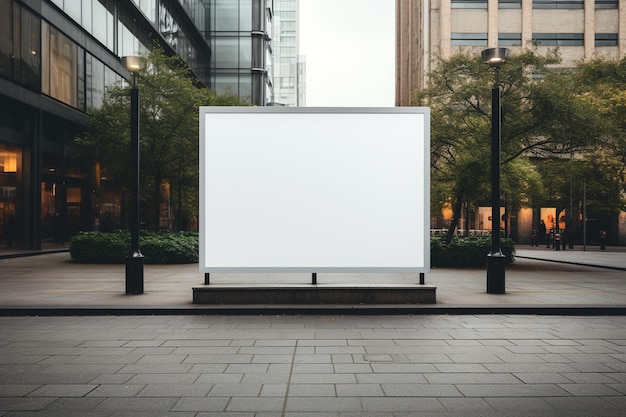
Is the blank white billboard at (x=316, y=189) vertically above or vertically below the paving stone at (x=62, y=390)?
above

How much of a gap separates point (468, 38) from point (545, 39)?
7.15 meters

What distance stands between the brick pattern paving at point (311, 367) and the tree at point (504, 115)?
404 inches

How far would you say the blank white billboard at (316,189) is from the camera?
31.4ft

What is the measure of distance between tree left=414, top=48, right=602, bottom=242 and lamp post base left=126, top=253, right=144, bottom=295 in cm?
1174

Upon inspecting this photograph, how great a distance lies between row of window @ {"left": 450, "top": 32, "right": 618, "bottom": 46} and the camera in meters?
45.7

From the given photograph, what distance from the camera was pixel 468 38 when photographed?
4644 centimetres

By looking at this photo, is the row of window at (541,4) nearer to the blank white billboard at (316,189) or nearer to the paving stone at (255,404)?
the blank white billboard at (316,189)

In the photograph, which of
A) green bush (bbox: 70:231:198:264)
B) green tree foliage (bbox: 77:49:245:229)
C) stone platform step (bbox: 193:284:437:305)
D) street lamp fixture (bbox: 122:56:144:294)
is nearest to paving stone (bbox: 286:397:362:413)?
stone platform step (bbox: 193:284:437:305)

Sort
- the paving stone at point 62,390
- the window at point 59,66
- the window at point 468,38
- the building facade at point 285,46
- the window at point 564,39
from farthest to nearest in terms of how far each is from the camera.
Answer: the building facade at point 285,46 → the window at point 468,38 → the window at point 564,39 → the window at point 59,66 → the paving stone at point 62,390

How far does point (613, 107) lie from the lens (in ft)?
79.9

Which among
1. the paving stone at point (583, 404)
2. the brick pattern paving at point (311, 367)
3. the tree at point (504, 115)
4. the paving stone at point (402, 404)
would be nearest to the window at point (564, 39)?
the tree at point (504, 115)

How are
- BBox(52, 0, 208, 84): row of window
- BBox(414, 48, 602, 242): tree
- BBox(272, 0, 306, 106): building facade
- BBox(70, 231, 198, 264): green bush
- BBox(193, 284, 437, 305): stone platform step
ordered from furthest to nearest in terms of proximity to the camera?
BBox(272, 0, 306, 106): building facade < BBox(52, 0, 208, 84): row of window < BBox(70, 231, 198, 264): green bush < BBox(414, 48, 602, 242): tree < BBox(193, 284, 437, 305): stone platform step

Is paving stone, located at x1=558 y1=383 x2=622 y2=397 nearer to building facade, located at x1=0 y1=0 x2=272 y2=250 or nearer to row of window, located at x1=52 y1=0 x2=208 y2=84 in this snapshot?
row of window, located at x1=52 y1=0 x2=208 y2=84

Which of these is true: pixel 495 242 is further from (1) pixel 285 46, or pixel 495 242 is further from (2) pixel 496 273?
(1) pixel 285 46
